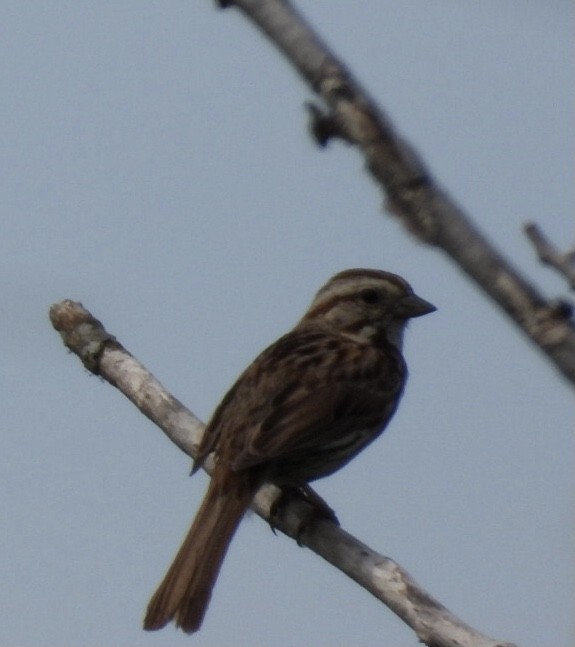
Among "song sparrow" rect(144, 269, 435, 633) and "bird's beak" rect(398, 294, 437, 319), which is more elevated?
"bird's beak" rect(398, 294, 437, 319)

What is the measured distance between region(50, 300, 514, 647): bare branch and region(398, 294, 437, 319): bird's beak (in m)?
1.21

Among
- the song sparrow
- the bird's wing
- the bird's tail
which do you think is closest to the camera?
the bird's tail

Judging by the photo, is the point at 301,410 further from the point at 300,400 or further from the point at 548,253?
the point at 548,253

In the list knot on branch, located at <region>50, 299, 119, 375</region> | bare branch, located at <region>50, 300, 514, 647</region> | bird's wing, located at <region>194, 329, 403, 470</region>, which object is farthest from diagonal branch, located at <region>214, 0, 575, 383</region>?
knot on branch, located at <region>50, 299, 119, 375</region>

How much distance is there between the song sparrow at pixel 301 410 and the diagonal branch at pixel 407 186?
2884 millimetres

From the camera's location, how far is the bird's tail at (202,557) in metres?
4.20

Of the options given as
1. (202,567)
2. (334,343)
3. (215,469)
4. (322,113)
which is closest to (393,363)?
(334,343)

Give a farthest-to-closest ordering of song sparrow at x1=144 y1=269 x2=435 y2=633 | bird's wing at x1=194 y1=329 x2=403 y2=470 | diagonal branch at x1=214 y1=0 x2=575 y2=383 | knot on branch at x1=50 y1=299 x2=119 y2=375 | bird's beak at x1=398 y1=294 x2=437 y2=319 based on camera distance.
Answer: bird's beak at x1=398 y1=294 x2=437 y2=319
knot on branch at x1=50 y1=299 x2=119 y2=375
bird's wing at x1=194 y1=329 x2=403 y2=470
song sparrow at x1=144 y1=269 x2=435 y2=633
diagonal branch at x1=214 y1=0 x2=575 y2=383

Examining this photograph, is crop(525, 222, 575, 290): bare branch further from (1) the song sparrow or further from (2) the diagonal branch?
(1) the song sparrow

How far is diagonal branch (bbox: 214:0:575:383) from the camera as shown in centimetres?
140

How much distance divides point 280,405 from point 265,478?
1.10ft

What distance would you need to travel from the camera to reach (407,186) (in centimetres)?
149

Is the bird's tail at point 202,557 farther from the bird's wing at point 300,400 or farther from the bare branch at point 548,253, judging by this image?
the bare branch at point 548,253

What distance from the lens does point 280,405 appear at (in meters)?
5.08
